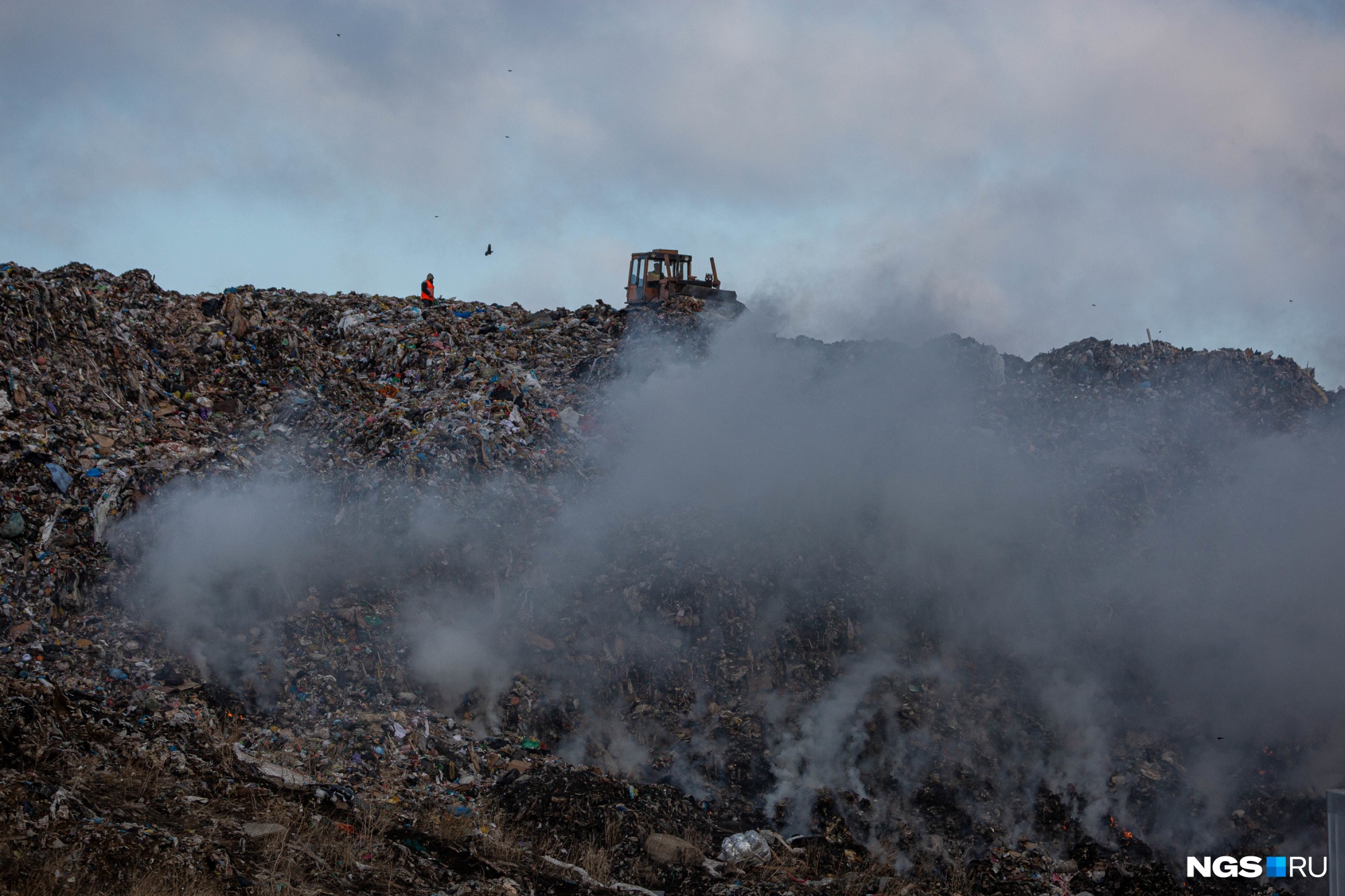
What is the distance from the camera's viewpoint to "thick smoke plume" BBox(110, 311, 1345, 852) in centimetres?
768

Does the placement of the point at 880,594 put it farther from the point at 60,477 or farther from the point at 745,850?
the point at 60,477

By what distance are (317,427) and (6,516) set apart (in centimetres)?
321

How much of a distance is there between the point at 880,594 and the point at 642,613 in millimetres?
2409

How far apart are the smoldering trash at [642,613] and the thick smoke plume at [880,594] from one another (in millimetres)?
37

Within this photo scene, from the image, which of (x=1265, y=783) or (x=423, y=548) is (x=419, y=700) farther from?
(x=1265, y=783)

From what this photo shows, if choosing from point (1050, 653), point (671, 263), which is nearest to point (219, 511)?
point (1050, 653)

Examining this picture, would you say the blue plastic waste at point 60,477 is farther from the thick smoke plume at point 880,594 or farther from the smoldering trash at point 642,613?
the thick smoke plume at point 880,594

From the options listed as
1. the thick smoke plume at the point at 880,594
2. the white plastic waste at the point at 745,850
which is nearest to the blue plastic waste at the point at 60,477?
the thick smoke plume at the point at 880,594

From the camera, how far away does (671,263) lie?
15.6m

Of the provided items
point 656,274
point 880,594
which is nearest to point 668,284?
point 656,274

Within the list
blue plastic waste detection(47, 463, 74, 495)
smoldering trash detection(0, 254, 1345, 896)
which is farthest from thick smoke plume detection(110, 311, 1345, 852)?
blue plastic waste detection(47, 463, 74, 495)

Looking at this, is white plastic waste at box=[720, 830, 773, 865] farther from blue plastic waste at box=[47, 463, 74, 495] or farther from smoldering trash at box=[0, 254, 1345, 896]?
blue plastic waste at box=[47, 463, 74, 495]

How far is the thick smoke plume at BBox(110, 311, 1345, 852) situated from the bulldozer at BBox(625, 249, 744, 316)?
4.18 m

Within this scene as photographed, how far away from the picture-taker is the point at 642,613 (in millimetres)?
8797
